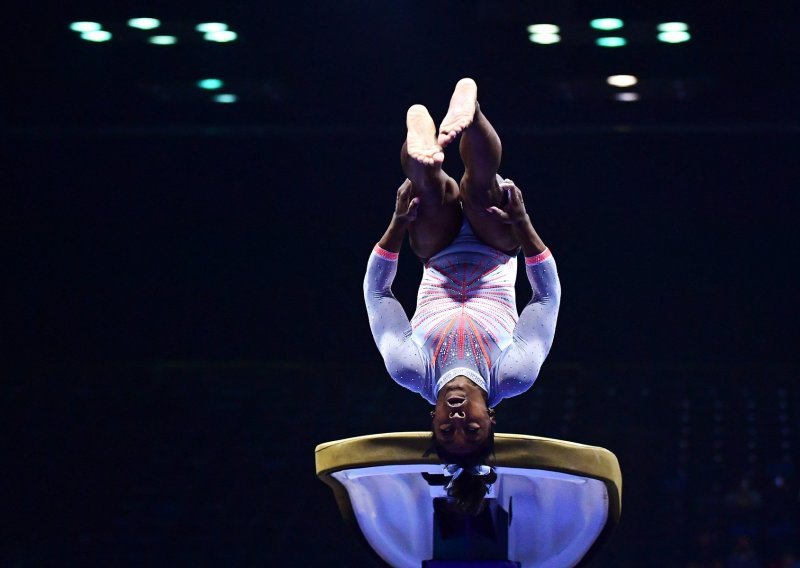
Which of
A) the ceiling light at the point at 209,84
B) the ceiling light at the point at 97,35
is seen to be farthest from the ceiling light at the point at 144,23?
the ceiling light at the point at 209,84

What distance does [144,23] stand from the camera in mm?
4566

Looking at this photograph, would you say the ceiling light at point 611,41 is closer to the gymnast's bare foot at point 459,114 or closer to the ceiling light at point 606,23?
the ceiling light at point 606,23

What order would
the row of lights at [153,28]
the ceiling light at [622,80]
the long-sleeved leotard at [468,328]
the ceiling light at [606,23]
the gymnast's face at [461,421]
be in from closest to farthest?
the gymnast's face at [461,421], the long-sleeved leotard at [468,328], the ceiling light at [606,23], the row of lights at [153,28], the ceiling light at [622,80]

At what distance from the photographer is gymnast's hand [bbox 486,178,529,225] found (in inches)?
96.1

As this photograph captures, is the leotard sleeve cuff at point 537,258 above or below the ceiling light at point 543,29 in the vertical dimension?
below

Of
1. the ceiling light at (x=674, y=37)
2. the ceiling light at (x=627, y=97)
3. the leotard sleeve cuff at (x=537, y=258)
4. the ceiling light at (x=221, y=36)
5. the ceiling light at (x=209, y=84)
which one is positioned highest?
the ceiling light at (x=221, y=36)

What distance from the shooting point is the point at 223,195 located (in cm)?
517

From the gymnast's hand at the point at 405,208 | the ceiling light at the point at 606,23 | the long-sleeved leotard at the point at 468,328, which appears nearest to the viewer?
the long-sleeved leotard at the point at 468,328

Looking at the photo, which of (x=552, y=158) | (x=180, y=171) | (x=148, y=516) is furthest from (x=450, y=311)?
(x=148, y=516)

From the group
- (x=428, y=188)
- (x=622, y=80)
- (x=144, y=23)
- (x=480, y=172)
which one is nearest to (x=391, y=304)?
(x=428, y=188)

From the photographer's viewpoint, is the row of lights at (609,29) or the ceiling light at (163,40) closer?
A: the row of lights at (609,29)

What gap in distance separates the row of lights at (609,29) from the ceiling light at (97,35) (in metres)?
1.99

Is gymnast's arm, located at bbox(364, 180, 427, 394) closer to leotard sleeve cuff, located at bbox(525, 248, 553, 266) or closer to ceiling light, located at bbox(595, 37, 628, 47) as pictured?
leotard sleeve cuff, located at bbox(525, 248, 553, 266)

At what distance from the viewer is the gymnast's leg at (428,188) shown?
2264 millimetres
